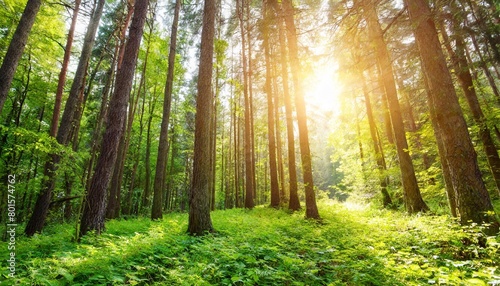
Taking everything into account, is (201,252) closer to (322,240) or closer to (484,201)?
(322,240)

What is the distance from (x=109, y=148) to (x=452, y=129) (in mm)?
8152

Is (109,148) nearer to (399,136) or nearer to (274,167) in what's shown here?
(274,167)

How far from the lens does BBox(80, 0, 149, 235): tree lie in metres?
5.64

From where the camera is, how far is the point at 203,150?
6.18m

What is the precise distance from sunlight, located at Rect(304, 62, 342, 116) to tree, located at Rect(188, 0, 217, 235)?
5536 mm

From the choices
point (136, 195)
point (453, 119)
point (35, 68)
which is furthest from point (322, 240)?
point (136, 195)

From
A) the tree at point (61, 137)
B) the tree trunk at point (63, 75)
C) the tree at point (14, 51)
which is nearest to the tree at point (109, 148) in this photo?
the tree at point (61, 137)

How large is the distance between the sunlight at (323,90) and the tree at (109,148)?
24.6 ft

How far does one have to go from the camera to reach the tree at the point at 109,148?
564 centimetres

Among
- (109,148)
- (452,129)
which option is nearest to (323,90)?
(452,129)

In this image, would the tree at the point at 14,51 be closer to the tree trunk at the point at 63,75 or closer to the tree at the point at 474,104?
the tree trunk at the point at 63,75

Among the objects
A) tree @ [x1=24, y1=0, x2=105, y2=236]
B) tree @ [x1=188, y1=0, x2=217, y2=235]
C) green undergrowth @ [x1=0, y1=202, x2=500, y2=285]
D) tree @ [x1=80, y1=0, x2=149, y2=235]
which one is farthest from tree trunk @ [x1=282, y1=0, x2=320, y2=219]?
tree @ [x1=24, y1=0, x2=105, y2=236]

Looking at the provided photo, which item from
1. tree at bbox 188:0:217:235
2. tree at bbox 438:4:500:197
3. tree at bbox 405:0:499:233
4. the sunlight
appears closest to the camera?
tree at bbox 405:0:499:233

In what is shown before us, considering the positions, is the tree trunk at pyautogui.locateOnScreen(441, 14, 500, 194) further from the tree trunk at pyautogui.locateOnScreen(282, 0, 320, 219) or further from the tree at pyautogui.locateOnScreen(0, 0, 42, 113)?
the tree at pyautogui.locateOnScreen(0, 0, 42, 113)
